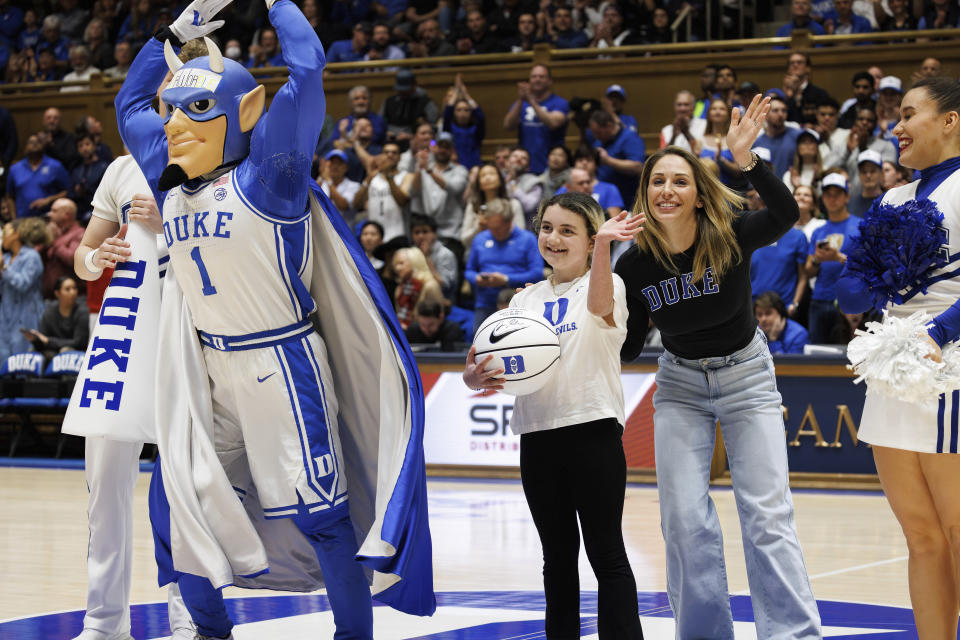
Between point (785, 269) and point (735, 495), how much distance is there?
6935mm

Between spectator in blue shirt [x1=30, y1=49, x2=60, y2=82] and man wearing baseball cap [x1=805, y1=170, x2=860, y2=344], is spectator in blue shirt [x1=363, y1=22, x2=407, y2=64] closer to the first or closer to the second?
spectator in blue shirt [x1=30, y1=49, x2=60, y2=82]

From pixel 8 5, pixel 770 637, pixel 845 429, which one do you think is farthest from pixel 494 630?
pixel 8 5

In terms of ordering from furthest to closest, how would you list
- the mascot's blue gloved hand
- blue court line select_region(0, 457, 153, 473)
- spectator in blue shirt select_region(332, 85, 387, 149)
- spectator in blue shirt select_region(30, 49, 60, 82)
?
spectator in blue shirt select_region(30, 49, 60, 82) < spectator in blue shirt select_region(332, 85, 387, 149) < blue court line select_region(0, 457, 153, 473) < the mascot's blue gloved hand

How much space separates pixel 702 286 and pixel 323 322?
4.92 ft

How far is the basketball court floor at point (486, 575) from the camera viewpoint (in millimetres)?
5434

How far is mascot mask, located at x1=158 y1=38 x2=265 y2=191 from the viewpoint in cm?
464

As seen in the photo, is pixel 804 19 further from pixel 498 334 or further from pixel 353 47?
pixel 498 334

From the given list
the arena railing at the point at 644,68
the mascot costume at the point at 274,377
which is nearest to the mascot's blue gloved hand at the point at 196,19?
the mascot costume at the point at 274,377

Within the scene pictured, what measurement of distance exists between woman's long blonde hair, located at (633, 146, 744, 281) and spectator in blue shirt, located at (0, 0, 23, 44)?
17.9 metres

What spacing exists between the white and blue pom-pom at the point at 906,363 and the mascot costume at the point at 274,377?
5.44 feet

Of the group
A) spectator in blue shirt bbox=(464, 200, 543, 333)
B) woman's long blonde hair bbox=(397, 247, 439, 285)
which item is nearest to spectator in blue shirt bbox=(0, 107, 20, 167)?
woman's long blonde hair bbox=(397, 247, 439, 285)

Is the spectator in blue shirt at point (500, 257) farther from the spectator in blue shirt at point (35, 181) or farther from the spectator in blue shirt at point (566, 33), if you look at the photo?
the spectator in blue shirt at point (35, 181)

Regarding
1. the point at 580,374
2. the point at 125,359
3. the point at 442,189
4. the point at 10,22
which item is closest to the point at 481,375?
the point at 580,374

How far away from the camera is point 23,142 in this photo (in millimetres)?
18922
